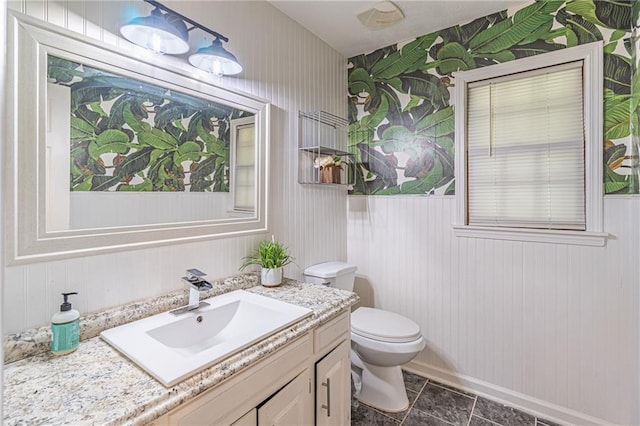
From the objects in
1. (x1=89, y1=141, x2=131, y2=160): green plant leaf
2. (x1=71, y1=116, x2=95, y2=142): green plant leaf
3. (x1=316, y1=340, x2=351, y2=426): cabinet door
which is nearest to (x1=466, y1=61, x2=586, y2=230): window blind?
(x1=316, y1=340, x2=351, y2=426): cabinet door

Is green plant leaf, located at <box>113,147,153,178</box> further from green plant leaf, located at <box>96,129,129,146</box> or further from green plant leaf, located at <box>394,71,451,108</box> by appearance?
green plant leaf, located at <box>394,71,451,108</box>

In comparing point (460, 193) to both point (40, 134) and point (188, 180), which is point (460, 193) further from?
point (40, 134)

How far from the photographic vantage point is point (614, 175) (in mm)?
1657

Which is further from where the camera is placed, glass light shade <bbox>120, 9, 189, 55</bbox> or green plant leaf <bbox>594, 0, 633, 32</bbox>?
green plant leaf <bbox>594, 0, 633, 32</bbox>

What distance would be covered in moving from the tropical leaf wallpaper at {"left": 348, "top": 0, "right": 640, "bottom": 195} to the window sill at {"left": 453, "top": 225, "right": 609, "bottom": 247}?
0.27 m

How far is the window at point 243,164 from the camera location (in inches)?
64.2

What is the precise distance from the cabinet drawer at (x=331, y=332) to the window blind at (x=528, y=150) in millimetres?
1193

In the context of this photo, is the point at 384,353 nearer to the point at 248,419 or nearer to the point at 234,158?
the point at 248,419

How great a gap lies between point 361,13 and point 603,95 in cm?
144

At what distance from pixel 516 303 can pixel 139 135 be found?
2.27 m

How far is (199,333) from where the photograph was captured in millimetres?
1273

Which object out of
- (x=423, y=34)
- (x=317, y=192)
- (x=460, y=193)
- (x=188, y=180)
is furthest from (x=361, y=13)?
(x=188, y=180)

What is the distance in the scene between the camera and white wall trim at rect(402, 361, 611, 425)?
69.9 inches

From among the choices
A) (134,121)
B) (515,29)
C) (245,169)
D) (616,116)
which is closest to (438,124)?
(515,29)
